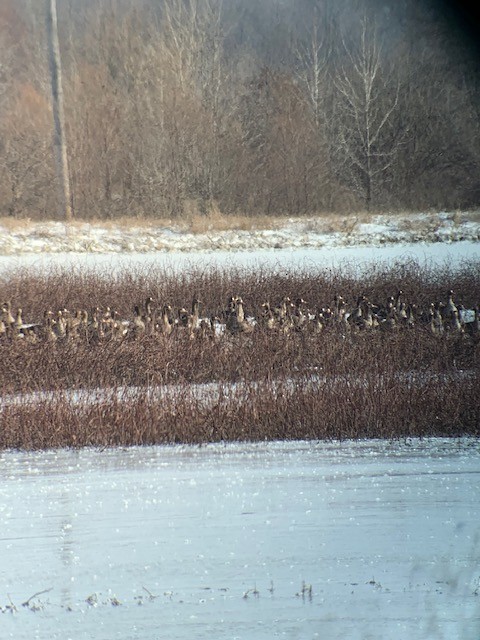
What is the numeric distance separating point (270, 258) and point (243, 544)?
13.3 metres

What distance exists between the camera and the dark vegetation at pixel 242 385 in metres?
9.12

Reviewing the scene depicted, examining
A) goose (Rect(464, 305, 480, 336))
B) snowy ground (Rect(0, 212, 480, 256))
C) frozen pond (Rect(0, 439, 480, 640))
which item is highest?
snowy ground (Rect(0, 212, 480, 256))

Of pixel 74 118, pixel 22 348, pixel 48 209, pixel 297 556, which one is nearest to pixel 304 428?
pixel 297 556

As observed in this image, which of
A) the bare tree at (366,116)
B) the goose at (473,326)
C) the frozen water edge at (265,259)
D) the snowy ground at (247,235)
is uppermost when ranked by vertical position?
the bare tree at (366,116)

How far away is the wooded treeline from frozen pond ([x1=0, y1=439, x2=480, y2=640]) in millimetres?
17551

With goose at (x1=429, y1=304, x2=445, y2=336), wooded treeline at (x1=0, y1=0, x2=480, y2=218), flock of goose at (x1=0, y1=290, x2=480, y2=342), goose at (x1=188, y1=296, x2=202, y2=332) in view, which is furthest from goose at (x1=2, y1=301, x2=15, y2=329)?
wooded treeline at (x1=0, y1=0, x2=480, y2=218)

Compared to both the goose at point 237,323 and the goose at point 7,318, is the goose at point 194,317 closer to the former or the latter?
the goose at point 237,323

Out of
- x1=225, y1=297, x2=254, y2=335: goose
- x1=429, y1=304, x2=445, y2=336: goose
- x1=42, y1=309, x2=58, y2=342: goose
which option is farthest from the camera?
x1=225, y1=297, x2=254, y2=335: goose

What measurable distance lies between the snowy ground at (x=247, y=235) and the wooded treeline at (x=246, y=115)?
2.53 meters

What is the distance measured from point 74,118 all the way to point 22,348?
59.9 ft

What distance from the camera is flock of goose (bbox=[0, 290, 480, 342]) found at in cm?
1259

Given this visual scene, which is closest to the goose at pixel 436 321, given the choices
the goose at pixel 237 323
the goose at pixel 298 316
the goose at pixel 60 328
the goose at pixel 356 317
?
the goose at pixel 356 317

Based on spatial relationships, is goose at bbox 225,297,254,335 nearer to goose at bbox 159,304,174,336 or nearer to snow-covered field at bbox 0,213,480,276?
goose at bbox 159,304,174,336

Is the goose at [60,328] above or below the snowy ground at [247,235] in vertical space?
below
